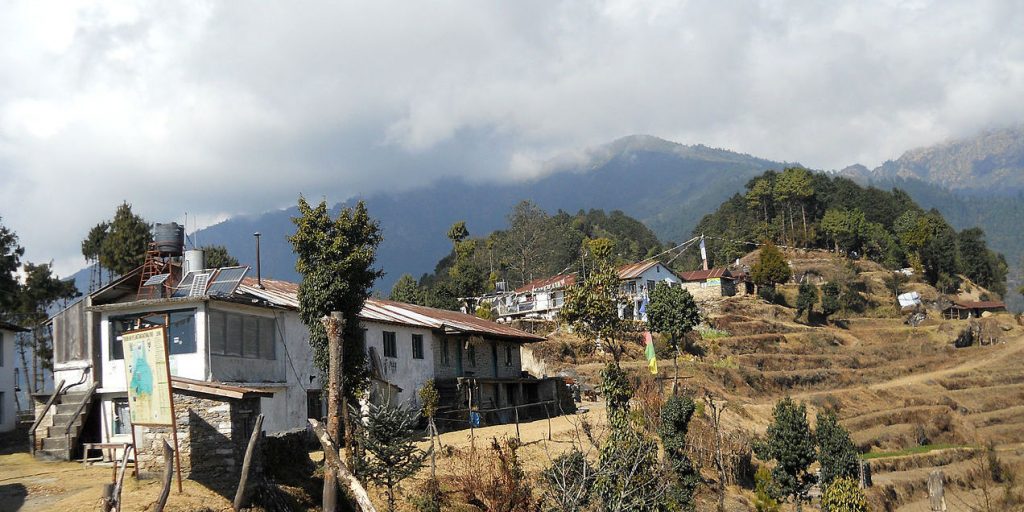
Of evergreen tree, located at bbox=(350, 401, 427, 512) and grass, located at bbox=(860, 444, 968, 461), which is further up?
evergreen tree, located at bbox=(350, 401, 427, 512)

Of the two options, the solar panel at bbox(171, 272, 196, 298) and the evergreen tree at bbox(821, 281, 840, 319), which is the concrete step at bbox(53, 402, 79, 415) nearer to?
the solar panel at bbox(171, 272, 196, 298)

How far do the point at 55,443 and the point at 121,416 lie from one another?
1977mm

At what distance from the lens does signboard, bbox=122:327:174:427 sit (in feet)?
59.5

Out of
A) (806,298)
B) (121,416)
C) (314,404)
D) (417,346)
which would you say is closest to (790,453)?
(417,346)

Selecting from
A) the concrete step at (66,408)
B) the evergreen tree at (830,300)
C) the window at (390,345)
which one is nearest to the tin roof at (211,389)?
the concrete step at (66,408)

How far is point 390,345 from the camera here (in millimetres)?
35719

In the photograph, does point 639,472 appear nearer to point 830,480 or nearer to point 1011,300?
point 830,480

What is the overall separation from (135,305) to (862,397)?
47749 mm

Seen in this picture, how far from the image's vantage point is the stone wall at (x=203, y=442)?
2006 centimetres

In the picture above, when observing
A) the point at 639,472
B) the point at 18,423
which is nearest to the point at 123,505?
the point at 639,472

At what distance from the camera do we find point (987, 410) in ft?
188

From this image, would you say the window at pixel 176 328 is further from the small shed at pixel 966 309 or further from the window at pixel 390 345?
the small shed at pixel 966 309

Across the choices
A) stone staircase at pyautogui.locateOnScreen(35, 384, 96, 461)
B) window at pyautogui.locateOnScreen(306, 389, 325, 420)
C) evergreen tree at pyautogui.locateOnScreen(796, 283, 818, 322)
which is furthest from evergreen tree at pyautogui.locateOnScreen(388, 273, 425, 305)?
stone staircase at pyautogui.locateOnScreen(35, 384, 96, 461)

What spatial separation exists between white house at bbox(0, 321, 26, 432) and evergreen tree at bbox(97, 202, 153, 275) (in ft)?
50.0
